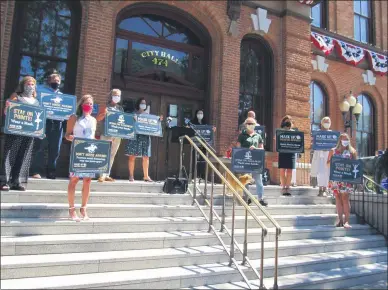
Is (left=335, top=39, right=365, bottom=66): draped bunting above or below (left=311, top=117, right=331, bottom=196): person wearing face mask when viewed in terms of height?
above

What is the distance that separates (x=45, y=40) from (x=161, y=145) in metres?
3.81

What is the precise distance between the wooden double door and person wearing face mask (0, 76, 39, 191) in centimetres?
342

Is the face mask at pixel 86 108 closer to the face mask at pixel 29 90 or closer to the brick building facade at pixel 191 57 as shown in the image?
the face mask at pixel 29 90

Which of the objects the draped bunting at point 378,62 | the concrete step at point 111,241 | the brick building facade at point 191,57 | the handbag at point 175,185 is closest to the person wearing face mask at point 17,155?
the concrete step at point 111,241

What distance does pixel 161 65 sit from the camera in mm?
9484

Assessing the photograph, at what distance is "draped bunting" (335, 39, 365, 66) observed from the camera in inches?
532

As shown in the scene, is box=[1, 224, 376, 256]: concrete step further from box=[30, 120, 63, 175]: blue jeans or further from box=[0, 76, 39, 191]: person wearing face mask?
box=[30, 120, 63, 175]: blue jeans

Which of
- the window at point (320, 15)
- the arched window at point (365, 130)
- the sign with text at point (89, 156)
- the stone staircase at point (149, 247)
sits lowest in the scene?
the stone staircase at point (149, 247)

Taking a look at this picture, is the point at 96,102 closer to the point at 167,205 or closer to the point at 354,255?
the point at 167,205

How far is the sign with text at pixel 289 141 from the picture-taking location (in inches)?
308

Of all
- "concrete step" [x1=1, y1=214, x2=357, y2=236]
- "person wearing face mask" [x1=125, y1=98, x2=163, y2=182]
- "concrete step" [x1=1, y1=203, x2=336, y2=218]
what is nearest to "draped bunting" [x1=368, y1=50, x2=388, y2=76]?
"concrete step" [x1=1, y1=203, x2=336, y2=218]

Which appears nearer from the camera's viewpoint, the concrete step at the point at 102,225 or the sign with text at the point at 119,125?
the concrete step at the point at 102,225

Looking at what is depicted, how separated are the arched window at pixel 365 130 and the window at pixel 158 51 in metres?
8.72

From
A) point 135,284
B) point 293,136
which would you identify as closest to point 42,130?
point 135,284
